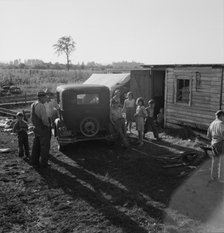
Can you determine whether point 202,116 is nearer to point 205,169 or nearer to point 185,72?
point 185,72

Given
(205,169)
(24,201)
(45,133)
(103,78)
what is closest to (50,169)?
(45,133)

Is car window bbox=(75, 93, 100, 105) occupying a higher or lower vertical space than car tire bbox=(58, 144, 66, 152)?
higher

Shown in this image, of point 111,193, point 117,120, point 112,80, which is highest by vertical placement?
point 112,80

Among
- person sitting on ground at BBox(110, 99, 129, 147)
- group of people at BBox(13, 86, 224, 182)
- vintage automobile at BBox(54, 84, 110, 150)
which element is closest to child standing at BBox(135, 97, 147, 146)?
group of people at BBox(13, 86, 224, 182)

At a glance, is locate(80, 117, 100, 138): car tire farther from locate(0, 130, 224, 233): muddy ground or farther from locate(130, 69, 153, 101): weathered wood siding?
locate(130, 69, 153, 101): weathered wood siding

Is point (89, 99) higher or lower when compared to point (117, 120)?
higher

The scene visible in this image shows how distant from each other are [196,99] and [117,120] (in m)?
3.68

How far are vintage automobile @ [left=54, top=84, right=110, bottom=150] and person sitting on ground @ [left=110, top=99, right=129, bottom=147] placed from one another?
0.16 meters

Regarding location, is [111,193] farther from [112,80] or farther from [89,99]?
[112,80]

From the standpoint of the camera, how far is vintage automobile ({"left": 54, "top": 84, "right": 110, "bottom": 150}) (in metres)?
9.66

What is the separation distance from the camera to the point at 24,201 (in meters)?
6.30

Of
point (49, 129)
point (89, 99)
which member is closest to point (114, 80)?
point (89, 99)

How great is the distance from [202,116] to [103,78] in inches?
436

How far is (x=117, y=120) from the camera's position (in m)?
10.1
